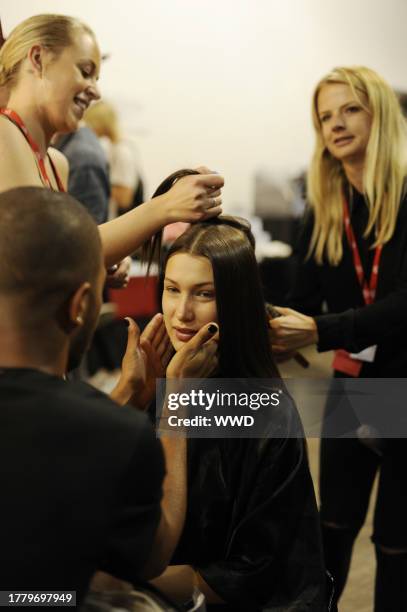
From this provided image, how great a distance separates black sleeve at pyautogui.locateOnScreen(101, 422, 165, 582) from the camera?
0.91 metres

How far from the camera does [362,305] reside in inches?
79.1

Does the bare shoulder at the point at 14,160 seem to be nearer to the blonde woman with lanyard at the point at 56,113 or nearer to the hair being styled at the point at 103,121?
the blonde woman with lanyard at the point at 56,113

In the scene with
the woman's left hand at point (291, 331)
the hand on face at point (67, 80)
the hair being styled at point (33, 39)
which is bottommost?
the woman's left hand at point (291, 331)

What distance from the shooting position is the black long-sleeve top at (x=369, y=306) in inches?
74.5

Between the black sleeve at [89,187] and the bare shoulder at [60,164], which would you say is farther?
the black sleeve at [89,187]

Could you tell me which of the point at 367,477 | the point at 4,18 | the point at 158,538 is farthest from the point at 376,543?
the point at 4,18

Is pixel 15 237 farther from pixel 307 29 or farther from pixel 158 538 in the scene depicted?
pixel 307 29

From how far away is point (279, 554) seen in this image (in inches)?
53.6

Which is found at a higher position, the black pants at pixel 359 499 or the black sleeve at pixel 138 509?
the black sleeve at pixel 138 509

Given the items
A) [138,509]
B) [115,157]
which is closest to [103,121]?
[115,157]

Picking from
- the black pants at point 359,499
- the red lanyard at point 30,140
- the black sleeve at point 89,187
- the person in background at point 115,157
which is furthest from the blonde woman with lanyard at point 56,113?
the person in background at point 115,157

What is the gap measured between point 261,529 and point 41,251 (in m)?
0.65

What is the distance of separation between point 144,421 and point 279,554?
1.78 feet

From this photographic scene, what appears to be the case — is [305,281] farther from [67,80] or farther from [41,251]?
[41,251]
